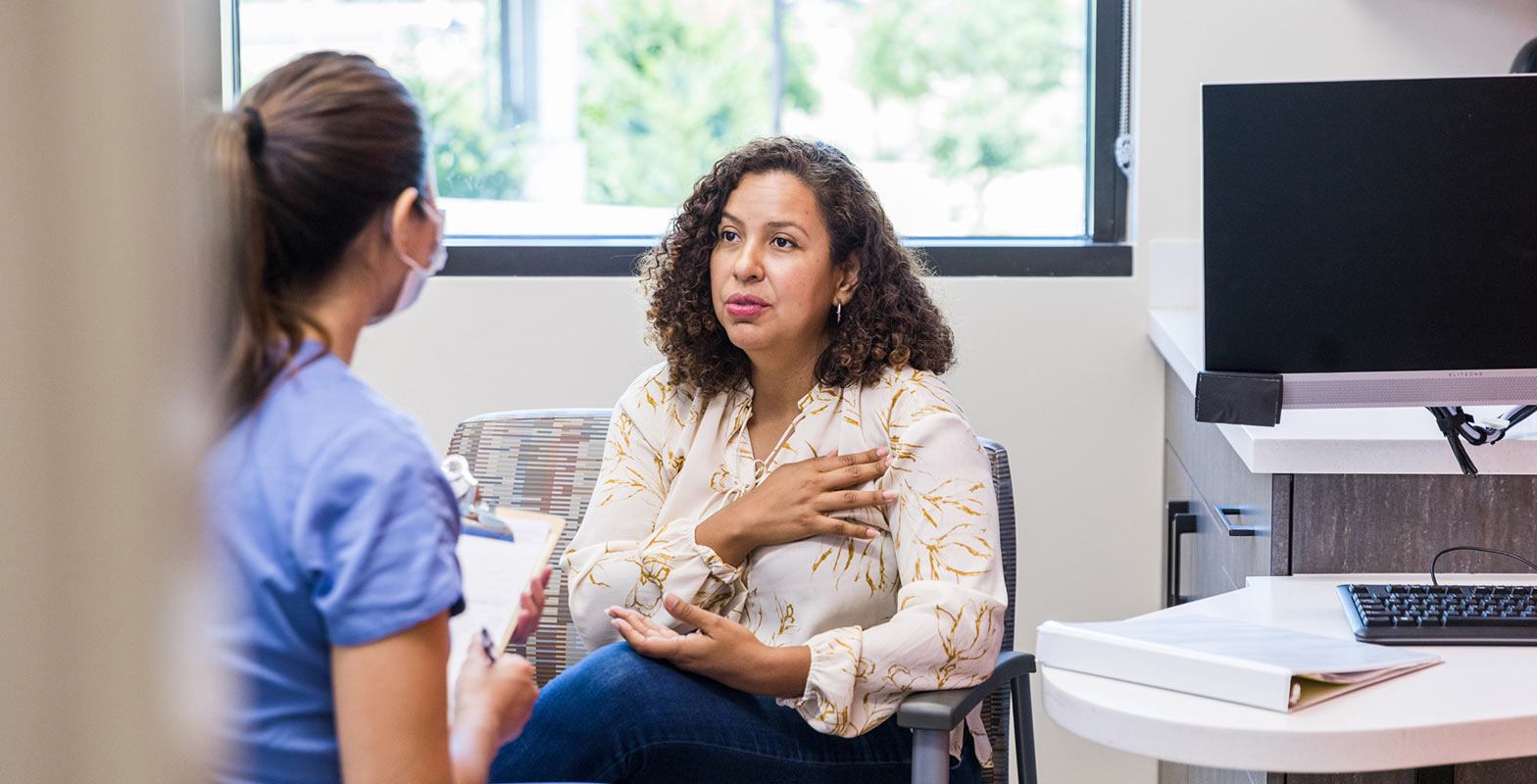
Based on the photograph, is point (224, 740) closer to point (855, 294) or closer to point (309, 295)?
point (309, 295)

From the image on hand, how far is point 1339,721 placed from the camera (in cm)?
106

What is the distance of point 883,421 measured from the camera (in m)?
1.59

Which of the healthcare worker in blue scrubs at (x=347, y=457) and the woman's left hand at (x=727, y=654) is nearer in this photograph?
the healthcare worker in blue scrubs at (x=347, y=457)

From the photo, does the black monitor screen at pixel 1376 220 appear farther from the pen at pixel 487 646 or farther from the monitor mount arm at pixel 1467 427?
the pen at pixel 487 646

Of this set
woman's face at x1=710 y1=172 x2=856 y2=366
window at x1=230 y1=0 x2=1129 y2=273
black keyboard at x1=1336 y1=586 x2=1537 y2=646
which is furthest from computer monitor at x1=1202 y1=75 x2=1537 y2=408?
window at x1=230 y1=0 x2=1129 y2=273

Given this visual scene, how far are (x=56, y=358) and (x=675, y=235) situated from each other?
1623 mm

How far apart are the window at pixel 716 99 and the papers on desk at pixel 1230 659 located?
129 centimetres

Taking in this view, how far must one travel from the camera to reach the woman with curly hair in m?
1.44

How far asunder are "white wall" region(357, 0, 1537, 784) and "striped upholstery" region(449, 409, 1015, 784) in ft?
1.75

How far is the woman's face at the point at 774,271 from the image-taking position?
1.59 meters

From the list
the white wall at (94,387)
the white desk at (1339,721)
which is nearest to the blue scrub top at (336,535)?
the white wall at (94,387)

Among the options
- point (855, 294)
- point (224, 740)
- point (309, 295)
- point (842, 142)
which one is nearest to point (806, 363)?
point (855, 294)

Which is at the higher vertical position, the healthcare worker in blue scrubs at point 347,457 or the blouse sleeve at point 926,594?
the healthcare worker in blue scrubs at point 347,457

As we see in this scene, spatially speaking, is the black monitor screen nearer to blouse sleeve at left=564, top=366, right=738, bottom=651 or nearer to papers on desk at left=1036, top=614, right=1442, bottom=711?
papers on desk at left=1036, top=614, right=1442, bottom=711
